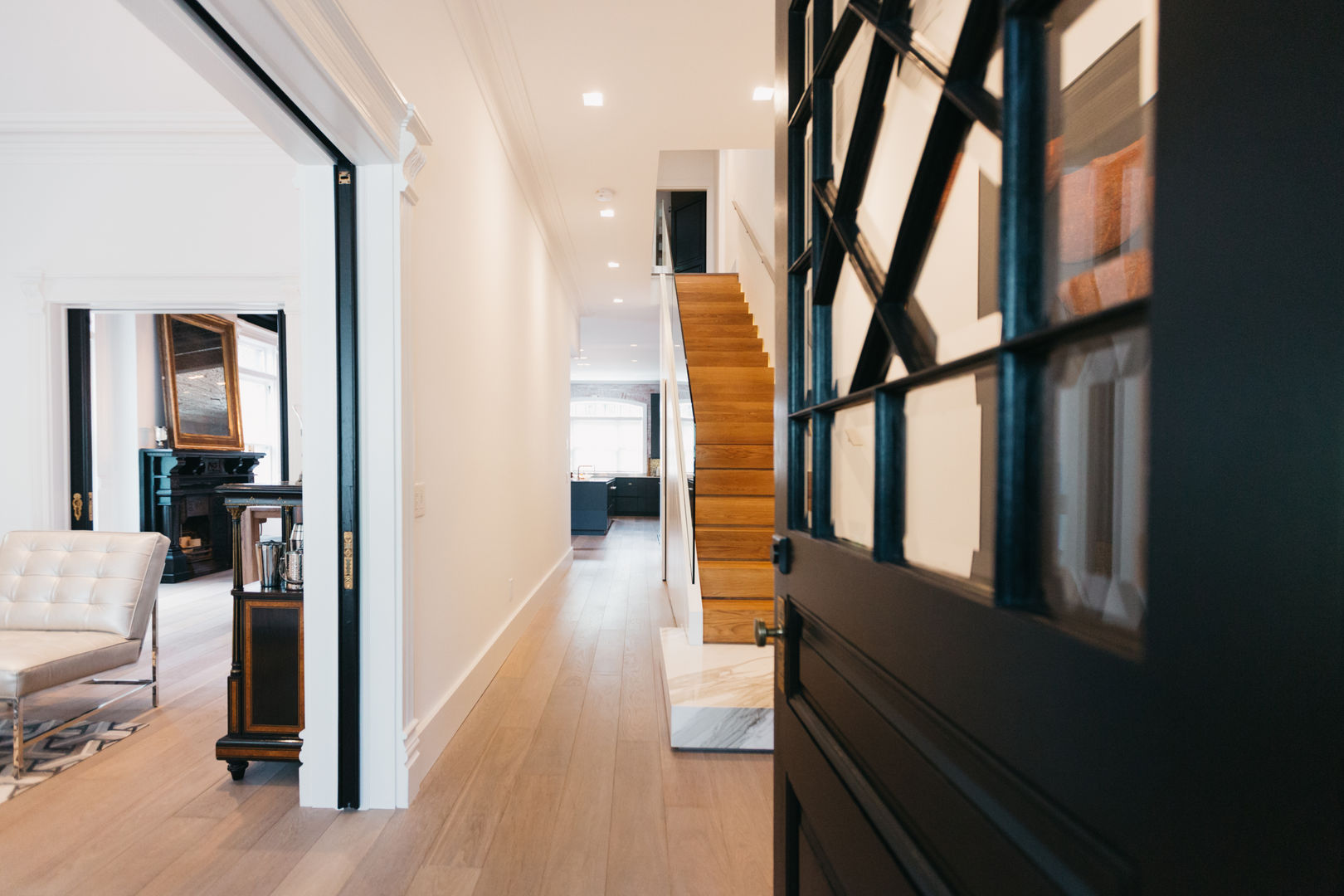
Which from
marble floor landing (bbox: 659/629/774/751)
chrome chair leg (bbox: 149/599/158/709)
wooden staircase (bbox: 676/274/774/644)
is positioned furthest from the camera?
wooden staircase (bbox: 676/274/774/644)

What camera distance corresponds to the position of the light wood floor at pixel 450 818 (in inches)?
71.1

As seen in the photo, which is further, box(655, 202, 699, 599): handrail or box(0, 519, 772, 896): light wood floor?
box(655, 202, 699, 599): handrail

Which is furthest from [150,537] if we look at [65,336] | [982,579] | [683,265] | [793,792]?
[683,265]

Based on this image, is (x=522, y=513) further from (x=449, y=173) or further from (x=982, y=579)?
(x=982, y=579)

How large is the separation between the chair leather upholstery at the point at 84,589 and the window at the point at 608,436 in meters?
13.3

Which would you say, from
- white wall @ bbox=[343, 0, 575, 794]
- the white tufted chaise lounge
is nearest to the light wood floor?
white wall @ bbox=[343, 0, 575, 794]

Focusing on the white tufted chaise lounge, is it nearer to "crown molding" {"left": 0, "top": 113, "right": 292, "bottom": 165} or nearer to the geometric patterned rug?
the geometric patterned rug

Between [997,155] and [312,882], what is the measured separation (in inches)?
88.7

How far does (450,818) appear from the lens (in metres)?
2.10

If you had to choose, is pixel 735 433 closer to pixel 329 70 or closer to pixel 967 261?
pixel 329 70

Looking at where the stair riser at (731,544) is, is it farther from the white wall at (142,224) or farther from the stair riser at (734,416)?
the white wall at (142,224)

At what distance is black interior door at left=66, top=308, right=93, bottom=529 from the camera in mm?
4117

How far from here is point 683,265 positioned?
11.2 metres

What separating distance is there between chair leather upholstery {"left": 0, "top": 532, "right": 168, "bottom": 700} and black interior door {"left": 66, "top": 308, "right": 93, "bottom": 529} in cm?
131
